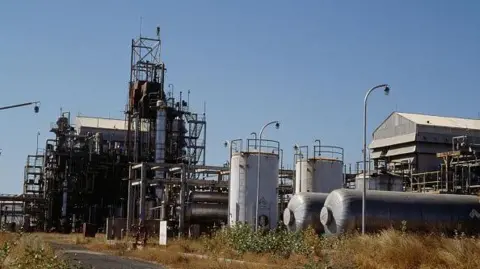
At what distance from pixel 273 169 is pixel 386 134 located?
982 inches

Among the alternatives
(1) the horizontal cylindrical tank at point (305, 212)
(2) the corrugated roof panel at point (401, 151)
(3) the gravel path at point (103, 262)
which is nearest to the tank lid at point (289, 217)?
(1) the horizontal cylindrical tank at point (305, 212)

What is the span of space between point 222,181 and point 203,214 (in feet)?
9.71

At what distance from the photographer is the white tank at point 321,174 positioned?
43875 mm

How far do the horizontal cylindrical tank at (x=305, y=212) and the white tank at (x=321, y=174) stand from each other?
7149mm

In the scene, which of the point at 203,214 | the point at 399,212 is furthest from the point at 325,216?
the point at 203,214

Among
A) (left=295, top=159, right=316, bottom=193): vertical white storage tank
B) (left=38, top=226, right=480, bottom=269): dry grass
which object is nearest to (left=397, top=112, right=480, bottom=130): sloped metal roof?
(left=295, top=159, right=316, bottom=193): vertical white storage tank

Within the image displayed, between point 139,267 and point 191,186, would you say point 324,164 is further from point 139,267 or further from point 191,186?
point 139,267

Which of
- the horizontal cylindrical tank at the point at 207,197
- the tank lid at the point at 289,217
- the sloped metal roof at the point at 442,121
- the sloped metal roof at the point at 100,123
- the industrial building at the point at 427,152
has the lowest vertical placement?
the tank lid at the point at 289,217

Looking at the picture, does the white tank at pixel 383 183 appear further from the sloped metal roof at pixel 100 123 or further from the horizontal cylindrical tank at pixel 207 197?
the sloped metal roof at pixel 100 123

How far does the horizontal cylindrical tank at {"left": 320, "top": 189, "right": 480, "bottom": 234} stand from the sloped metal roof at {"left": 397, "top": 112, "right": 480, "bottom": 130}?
27789 millimetres

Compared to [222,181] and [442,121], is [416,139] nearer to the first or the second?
[442,121]

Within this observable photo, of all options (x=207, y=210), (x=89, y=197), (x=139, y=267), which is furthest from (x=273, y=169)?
(x=89, y=197)

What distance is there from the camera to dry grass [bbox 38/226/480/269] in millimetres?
20000

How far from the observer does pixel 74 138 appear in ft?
246
